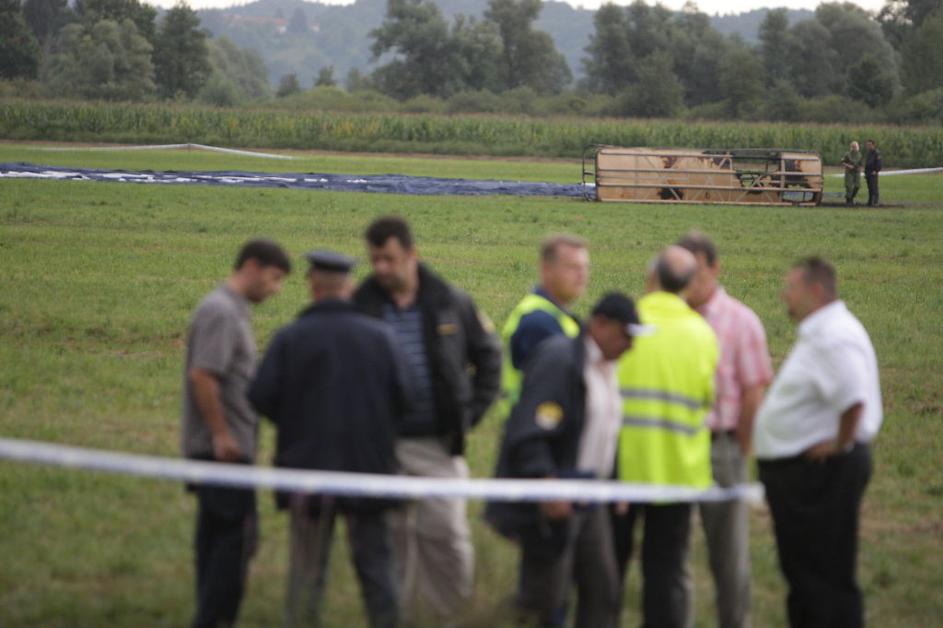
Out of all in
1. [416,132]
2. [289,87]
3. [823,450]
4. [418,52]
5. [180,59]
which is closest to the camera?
[823,450]

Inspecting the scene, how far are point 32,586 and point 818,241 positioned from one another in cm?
2149

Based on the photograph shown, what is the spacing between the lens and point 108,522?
8.19 metres

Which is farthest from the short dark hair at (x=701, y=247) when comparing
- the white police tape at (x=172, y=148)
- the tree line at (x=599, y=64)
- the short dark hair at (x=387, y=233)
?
the tree line at (x=599, y=64)

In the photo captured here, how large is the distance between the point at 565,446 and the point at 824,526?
5.17 feet

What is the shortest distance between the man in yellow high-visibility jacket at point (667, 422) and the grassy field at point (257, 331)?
2.28 feet

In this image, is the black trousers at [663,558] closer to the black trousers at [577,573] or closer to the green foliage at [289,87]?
the black trousers at [577,573]

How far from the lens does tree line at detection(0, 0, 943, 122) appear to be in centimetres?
9356

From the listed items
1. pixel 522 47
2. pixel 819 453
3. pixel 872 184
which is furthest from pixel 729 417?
pixel 522 47

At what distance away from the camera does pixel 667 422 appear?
6.13 meters

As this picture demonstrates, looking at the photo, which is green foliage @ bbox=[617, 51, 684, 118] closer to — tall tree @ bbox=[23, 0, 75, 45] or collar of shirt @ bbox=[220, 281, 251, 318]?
collar of shirt @ bbox=[220, 281, 251, 318]

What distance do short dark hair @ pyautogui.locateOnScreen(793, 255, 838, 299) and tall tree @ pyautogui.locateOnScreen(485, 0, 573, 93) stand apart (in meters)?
119

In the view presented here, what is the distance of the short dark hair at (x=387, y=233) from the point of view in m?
6.14

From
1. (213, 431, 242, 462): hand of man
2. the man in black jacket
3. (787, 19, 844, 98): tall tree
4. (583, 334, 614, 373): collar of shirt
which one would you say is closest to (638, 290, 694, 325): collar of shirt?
(583, 334, 614, 373): collar of shirt

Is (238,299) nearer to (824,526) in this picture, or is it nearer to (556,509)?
(556,509)
